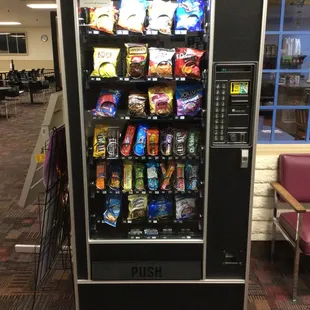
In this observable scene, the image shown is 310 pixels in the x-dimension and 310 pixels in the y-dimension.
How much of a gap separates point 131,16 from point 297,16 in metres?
1.42

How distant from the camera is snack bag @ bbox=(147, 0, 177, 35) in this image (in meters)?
1.91

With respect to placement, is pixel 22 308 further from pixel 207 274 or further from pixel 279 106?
pixel 279 106

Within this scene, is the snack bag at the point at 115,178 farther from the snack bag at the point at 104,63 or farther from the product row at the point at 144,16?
the product row at the point at 144,16

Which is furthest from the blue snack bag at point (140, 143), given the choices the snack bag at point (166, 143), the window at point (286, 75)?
the window at point (286, 75)

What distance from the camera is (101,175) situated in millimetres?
2141

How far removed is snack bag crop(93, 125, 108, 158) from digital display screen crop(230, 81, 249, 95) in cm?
74

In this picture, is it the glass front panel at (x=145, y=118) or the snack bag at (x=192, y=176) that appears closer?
the glass front panel at (x=145, y=118)

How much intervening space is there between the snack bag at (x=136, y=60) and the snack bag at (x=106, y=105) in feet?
0.53

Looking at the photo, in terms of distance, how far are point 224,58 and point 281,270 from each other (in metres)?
1.72

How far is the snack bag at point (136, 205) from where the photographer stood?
225 cm

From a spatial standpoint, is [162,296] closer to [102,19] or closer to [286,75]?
[102,19]

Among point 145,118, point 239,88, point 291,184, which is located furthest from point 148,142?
point 291,184

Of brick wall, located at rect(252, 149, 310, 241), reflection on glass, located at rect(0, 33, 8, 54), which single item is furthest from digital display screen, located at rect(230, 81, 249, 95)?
reflection on glass, located at rect(0, 33, 8, 54)

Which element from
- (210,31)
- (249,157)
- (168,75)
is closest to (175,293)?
(249,157)
